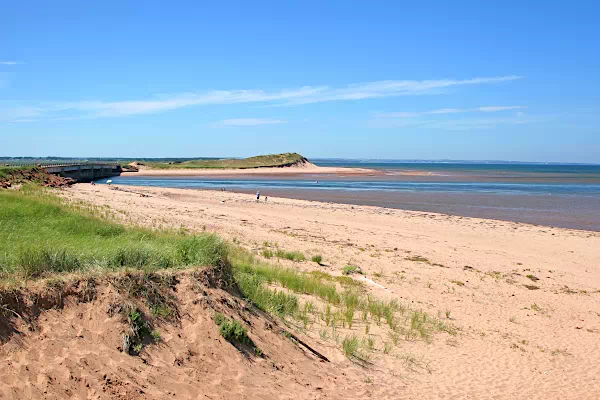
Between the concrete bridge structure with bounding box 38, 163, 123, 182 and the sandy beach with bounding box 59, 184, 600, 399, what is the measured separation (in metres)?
33.3

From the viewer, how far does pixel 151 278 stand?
7.64 meters

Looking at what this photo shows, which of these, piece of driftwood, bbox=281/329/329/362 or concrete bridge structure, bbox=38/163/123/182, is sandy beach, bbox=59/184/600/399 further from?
concrete bridge structure, bbox=38/163/123/182

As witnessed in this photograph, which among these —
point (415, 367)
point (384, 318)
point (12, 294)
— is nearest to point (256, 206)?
point (384, 318)

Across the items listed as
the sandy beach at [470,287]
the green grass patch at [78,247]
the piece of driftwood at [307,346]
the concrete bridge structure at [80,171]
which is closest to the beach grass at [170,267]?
the green grass patch at [78,247]

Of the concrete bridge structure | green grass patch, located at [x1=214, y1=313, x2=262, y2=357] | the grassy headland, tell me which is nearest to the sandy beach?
green grass patch, located at [x1=214, y1=313, x2=262, y2=357]

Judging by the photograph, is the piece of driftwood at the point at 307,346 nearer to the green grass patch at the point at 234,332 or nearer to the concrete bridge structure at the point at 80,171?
the green grass patch at the point at 234,332

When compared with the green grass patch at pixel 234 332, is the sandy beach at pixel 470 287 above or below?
below

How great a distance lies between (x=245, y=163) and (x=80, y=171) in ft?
162

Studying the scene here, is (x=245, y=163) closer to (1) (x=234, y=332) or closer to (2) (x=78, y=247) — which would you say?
(2) (x=78, y=247)

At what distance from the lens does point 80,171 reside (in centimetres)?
6600

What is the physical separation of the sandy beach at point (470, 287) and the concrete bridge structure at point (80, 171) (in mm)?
33315

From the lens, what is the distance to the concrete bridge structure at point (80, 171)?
5503 cm

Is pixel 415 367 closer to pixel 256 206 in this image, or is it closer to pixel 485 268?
pixel 485 268

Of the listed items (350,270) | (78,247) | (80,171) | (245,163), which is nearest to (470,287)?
(350,270)
